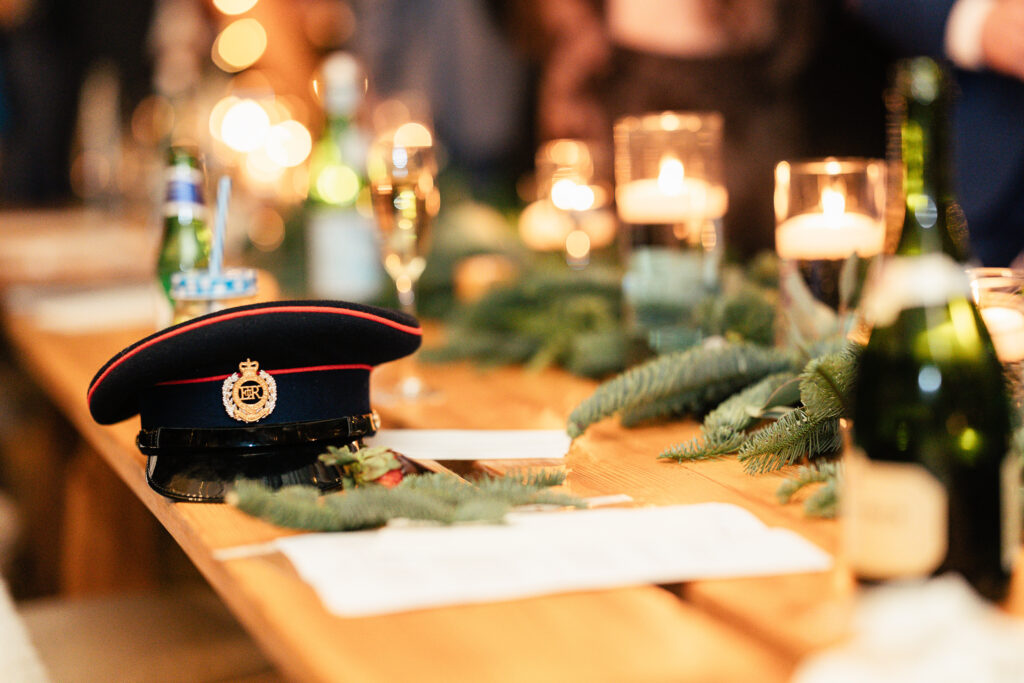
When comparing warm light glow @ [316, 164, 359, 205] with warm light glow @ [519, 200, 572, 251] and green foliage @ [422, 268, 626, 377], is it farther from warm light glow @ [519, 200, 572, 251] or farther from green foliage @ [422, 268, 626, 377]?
green foliage @ [422, 268, 626, 377]

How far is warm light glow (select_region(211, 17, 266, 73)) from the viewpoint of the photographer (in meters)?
4.96

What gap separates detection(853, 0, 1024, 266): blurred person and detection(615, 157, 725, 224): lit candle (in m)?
0.58

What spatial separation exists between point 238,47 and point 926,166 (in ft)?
16.3

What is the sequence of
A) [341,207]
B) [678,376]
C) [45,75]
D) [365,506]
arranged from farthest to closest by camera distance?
[45,75], [341,207], [678,376], [365,506]

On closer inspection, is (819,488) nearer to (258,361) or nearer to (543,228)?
(258,361)

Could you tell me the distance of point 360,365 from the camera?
841 mm

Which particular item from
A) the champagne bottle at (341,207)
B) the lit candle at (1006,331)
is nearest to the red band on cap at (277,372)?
the lit candle at (1006,331)

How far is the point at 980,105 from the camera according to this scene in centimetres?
157

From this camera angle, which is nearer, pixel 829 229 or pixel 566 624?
pixel 566 624

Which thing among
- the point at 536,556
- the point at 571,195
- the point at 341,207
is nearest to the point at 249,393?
the point at 536,556

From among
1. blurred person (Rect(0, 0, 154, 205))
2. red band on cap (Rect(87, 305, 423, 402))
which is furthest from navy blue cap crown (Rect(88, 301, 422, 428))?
blurred person (Rect(0, 0, 154, 205))

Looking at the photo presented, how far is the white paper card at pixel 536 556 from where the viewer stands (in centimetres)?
54

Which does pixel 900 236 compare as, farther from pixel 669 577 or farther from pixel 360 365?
pixel 360 365

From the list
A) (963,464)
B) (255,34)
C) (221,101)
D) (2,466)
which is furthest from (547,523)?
(255,34)
